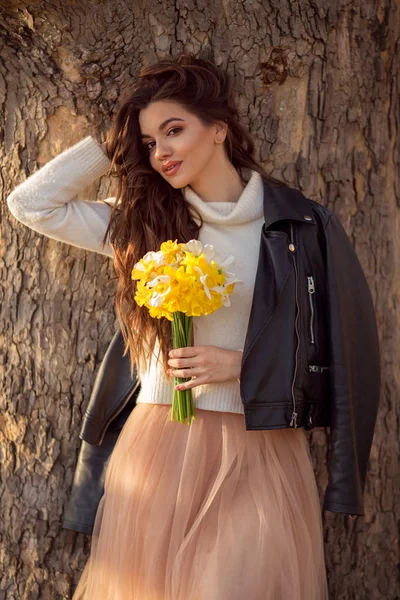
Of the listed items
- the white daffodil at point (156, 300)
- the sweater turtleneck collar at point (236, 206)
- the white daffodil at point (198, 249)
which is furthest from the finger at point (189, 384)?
the sweater turtleneck collar at point (236, 206)

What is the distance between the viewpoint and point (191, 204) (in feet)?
11.6

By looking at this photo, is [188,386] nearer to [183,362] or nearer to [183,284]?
[183,362]

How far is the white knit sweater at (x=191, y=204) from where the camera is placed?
3381 mm

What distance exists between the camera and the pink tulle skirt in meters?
3.01

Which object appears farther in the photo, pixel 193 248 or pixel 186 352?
pixel 186 352

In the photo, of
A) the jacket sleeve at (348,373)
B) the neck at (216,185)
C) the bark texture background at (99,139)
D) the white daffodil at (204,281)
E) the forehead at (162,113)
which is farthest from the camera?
the bark texture background at (99,139)

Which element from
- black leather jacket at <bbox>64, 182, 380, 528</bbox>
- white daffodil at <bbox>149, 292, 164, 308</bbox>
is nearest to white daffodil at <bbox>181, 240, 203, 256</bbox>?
A: white daffodil at <bbox>149, 292, 164, 308</bbox>

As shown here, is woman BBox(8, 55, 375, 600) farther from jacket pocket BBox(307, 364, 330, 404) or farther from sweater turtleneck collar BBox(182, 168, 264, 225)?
jacket pocket BBox(307, 364, 330, 404)

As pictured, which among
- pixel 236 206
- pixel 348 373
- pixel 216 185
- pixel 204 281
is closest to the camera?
pixel 204 281

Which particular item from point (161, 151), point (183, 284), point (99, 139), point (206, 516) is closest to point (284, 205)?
point (161, 151)

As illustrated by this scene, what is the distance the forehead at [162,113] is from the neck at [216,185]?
0.87 feet

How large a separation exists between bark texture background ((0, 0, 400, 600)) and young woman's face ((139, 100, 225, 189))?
47cm

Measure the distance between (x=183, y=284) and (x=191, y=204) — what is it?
654 mm

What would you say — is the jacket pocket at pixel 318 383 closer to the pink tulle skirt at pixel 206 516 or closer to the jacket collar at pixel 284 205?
the pink tulle skirt at pixel 206 516
